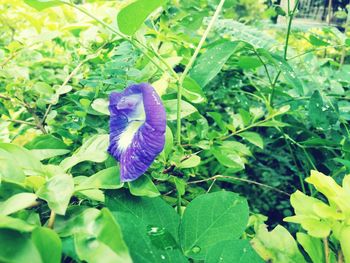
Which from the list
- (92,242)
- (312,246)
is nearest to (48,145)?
(92,242)

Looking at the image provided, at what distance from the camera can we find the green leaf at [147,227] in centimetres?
40

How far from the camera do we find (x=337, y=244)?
45cm

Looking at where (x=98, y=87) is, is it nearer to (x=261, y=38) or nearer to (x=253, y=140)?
(x=253, y=140)

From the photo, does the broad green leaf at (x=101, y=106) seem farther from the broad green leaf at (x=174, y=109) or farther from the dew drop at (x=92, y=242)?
the dew drop at (x=92, y=242)

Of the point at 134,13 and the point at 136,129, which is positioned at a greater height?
the point at 134,13

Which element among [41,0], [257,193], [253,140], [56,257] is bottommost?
[257,193]

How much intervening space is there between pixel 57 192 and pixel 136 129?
18 centimetres

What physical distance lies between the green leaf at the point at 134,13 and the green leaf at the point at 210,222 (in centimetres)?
26

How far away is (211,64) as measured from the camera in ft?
2.48

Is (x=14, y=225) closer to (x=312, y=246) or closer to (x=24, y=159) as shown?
(x=24, y=159)

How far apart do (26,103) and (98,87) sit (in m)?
Answer: 0.20

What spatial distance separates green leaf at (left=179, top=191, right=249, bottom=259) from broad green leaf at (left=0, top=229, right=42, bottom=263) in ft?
0.68

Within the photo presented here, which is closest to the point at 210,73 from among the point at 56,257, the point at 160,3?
the point at 160,3

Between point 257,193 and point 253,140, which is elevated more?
point 253,140
